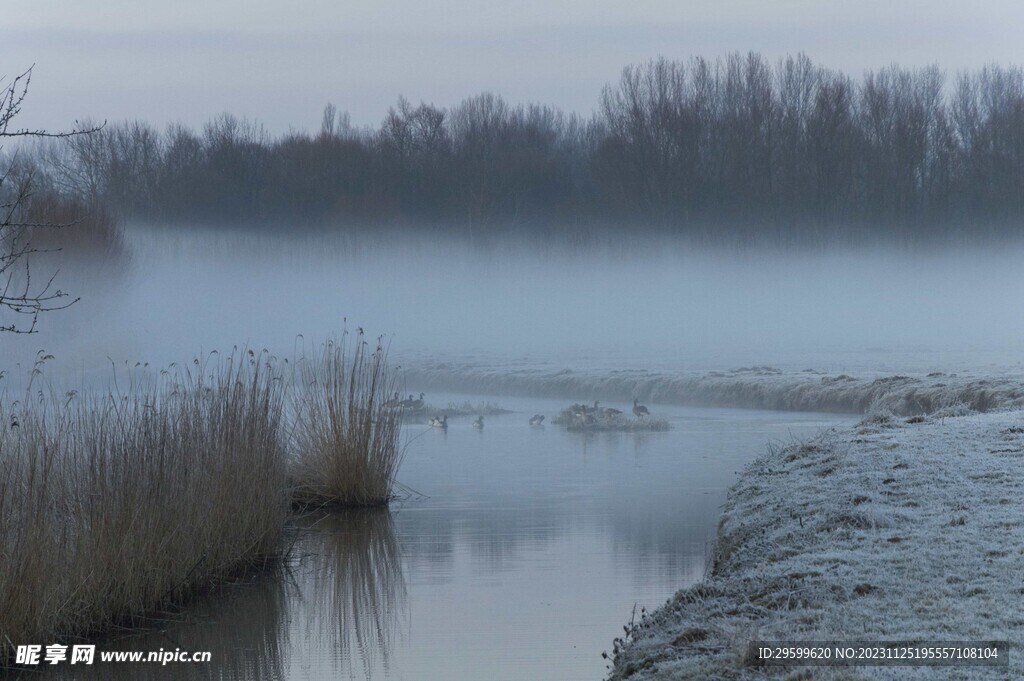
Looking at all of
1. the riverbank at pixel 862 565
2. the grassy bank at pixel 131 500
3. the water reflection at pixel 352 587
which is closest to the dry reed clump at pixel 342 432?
the water reflection at pixel 352 587

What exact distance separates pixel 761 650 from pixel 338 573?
13.8 ft

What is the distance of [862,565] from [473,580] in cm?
291

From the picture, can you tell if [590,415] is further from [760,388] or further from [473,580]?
[473,580]

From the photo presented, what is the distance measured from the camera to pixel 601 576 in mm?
7844

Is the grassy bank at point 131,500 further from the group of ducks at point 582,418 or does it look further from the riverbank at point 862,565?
the group of ducks at point 582,418

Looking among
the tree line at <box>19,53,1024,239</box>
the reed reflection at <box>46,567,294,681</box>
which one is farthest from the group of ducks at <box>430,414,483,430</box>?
the tree line at <box>19,53,1024,239</box>

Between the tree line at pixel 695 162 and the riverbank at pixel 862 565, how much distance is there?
116ft

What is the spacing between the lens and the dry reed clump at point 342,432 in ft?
33.7

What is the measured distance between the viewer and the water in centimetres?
616

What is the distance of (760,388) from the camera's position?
80.6 feet

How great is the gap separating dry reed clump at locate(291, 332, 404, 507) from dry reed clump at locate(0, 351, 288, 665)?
1352 mm

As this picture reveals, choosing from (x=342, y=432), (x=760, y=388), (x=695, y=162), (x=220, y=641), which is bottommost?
(x=220, y=641)

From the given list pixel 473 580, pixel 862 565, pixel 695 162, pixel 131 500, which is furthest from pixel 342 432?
pixel 695 162

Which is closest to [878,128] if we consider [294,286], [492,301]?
[492,301]
